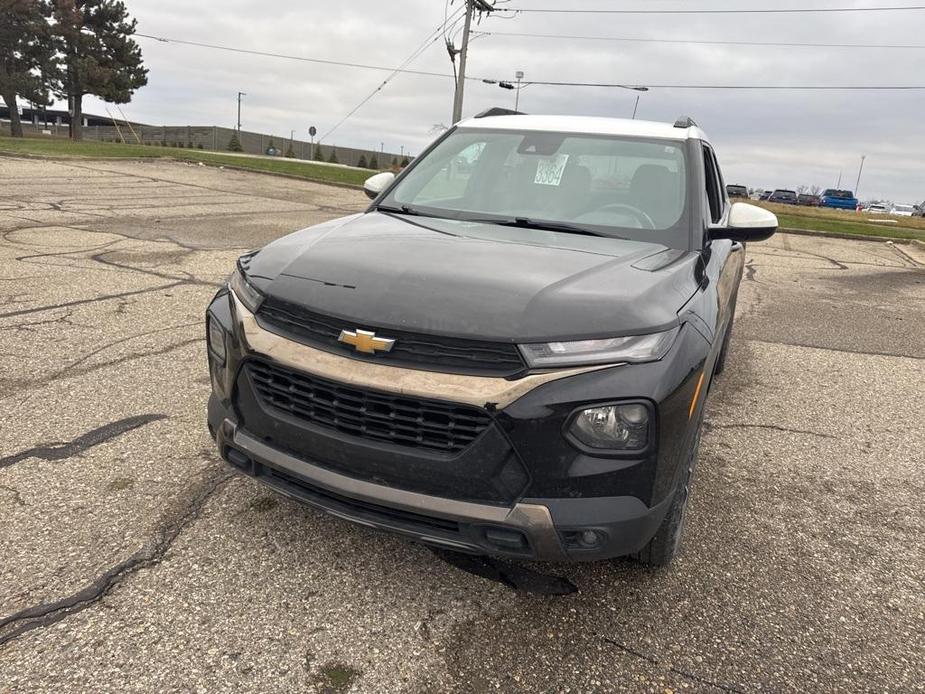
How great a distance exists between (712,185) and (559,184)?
1061mm

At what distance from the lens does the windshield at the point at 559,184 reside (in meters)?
A: 3.23

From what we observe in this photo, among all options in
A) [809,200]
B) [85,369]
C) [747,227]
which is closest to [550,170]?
[747,227]

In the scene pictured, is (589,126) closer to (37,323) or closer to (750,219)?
(750,219)

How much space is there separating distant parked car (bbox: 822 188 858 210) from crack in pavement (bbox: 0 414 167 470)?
6421 centimetres

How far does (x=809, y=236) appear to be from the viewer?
1819 cm

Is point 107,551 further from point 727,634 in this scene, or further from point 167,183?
point 167,183

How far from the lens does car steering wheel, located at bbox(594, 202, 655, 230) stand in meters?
3.19

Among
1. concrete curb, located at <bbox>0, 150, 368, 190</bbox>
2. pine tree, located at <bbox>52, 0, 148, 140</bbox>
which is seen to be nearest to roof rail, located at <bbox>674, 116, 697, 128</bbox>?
concrete curb, located at <bbox>0, 150, 368, 190</bbox>

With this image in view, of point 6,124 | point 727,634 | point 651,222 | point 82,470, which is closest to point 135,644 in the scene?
point 82,470

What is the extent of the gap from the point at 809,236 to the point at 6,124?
7221 centimetres

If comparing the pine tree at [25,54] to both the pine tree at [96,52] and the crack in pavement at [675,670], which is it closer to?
the pine tree at [96,52]

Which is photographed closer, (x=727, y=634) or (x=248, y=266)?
(x=727, y=634)

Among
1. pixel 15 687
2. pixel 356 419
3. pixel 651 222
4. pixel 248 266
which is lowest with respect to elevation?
pixel 15 687

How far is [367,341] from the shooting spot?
2.14 m
